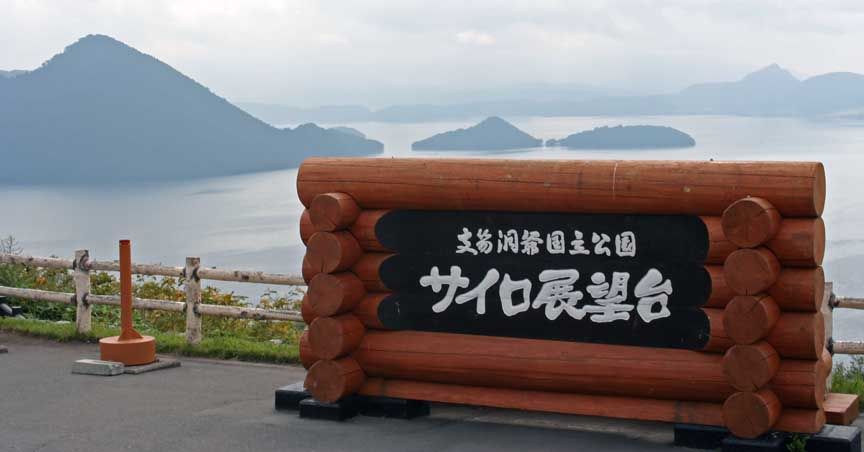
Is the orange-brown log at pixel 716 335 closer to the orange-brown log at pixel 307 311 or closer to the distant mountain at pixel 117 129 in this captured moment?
the orange-brown log at pixel 307 311

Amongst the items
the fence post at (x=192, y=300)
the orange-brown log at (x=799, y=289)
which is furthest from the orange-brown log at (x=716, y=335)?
the fence post at (x=192, y=300)

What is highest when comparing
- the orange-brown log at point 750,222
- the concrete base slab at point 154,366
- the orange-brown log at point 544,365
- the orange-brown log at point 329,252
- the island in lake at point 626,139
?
the island in lake at point 626,139

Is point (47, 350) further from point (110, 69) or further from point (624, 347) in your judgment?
point (110, 69)

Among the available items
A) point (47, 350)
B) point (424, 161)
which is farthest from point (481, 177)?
point (47, 350)

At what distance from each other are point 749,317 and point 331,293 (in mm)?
3047

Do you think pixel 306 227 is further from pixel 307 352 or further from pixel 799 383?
pixel 799 383

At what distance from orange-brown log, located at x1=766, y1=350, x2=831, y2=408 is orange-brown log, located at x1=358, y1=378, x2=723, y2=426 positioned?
0.45 metres

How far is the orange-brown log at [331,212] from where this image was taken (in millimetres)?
8164

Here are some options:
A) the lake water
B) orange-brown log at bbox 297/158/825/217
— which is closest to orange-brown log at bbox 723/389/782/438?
orange-brown log at bbox 297/158/825/217

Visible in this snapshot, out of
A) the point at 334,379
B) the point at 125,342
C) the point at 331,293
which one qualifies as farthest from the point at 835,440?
the point at 125,342

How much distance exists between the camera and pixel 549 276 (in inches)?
307

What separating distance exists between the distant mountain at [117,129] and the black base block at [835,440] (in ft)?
387

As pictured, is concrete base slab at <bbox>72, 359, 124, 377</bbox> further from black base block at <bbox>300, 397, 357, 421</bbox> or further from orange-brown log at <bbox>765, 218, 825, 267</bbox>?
orange-brown log at <bbox>765, 218, 825, 267</bbox>

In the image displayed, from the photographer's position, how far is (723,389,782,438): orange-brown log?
22.7 ft
